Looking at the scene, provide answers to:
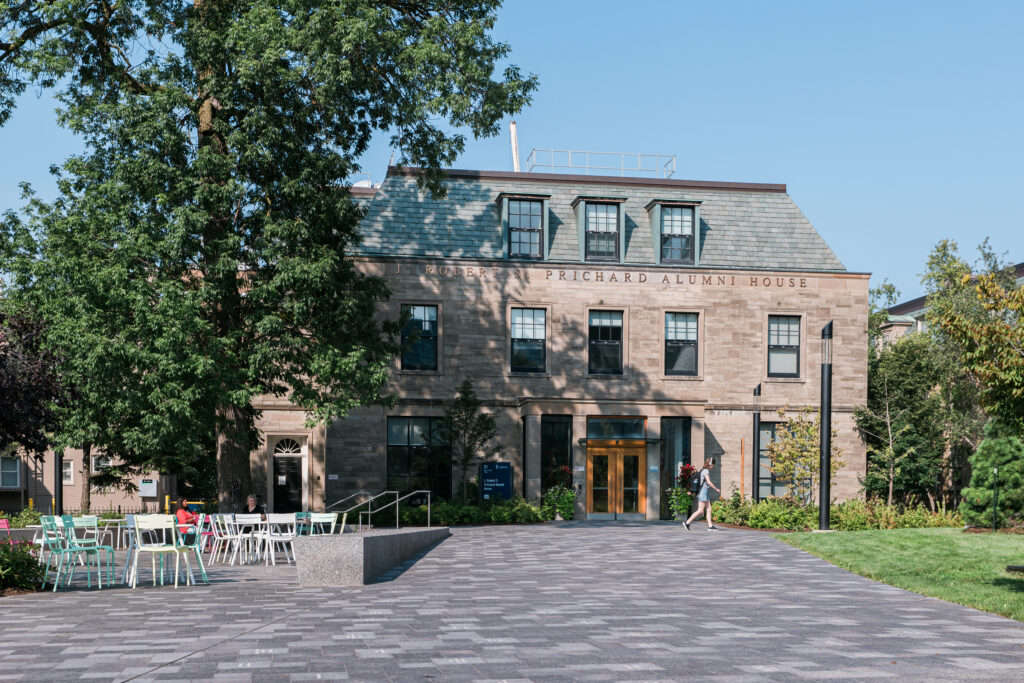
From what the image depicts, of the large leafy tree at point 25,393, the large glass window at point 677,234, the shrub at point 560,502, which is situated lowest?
the shrub at point 560,502

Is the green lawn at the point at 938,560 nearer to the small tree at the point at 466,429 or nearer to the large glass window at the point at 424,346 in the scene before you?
the small tree at the point at 466,429

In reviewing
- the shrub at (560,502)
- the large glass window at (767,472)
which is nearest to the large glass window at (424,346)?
the shrub at (560,502)

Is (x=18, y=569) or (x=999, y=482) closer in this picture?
(x=18, y=569)

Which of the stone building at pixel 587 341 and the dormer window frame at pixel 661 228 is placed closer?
the stone building at pixel 587 341

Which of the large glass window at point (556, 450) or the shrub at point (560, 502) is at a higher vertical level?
the large glass window at point (556, 450)

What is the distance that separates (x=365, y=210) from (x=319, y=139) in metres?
2.62

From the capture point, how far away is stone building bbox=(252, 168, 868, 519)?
33.3 m

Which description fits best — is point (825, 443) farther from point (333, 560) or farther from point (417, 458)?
point (417, 458)

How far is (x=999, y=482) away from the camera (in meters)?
26.0

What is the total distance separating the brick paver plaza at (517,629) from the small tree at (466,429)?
43.4 ft

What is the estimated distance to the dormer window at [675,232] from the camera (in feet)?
117

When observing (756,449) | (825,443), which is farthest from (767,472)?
(825,443)

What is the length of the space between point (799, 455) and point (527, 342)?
9.64 metres

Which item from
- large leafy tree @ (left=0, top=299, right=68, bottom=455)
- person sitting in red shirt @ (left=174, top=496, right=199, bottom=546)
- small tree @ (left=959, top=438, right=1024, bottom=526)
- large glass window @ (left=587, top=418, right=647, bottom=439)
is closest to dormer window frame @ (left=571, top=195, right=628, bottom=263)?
large glass window @ (left=587, top=418, right=647, bottom=439)
